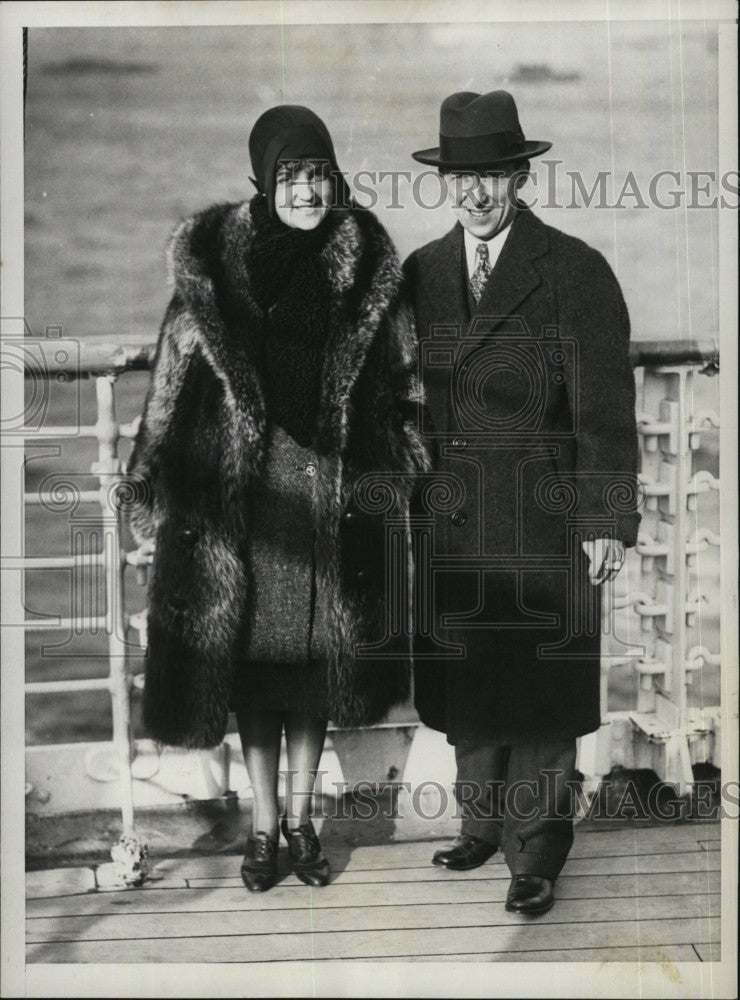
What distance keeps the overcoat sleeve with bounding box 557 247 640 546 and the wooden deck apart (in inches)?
36.7

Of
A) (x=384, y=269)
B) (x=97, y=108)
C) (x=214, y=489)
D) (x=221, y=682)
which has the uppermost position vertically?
(x=97, y=108)

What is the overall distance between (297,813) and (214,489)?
0.89 metres

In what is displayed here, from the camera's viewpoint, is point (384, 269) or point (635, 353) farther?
point (635, 353)

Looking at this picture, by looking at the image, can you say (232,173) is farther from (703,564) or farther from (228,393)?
(703,564)

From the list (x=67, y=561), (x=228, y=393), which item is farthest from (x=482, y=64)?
(x=67, y=561)

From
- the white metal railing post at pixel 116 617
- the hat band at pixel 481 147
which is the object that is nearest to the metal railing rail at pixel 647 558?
the white metal railing post at pixel 116 617

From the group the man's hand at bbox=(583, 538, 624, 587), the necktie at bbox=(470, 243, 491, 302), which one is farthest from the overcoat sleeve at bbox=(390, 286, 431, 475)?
the man's hand at bbox=(583, 538, 624, 587)

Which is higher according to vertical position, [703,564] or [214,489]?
[214,489]

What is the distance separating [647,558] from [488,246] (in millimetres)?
1001

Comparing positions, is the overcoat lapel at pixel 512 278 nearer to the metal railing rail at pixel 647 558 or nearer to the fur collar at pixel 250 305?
the fur collar at pixel 250 305

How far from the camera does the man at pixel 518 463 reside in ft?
9.04

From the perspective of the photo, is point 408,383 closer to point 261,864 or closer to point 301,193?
point 301,193

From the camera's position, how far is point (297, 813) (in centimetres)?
295

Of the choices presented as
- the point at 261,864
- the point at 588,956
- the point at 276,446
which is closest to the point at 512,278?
the point at 276,446
